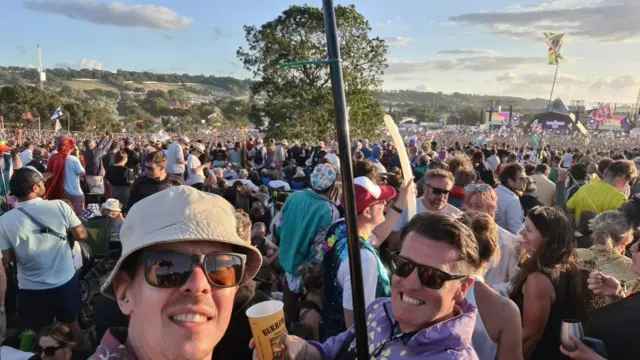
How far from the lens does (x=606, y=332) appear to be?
2.01 meters

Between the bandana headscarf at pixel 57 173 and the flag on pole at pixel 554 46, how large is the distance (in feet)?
44.2

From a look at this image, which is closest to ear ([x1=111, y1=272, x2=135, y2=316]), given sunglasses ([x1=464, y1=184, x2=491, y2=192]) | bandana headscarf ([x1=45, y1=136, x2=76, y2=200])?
sunglasses ([x1=464, y1=184, x2=491, y2=192])

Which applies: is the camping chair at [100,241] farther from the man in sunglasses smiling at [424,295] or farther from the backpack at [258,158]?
the backpack at [258,158]

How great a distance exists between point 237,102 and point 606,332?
86.9 metres

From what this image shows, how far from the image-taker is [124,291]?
4.13ft

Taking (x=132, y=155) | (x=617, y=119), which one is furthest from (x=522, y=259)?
(x=617, y=119)

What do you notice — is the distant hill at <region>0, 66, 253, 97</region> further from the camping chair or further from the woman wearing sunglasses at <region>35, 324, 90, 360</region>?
the woman wearing sunglasses at <region>35, 324, 90, 360</region>

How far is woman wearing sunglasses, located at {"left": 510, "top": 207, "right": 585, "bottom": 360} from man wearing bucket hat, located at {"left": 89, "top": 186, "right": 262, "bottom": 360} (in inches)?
71.8

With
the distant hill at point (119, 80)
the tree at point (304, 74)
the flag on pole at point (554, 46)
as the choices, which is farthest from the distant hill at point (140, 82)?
the flag on pole at point (554, 46)

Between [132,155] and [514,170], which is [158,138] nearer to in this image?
[132,155]

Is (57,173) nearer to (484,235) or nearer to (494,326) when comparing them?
(484,235)

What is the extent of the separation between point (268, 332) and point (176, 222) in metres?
0.52

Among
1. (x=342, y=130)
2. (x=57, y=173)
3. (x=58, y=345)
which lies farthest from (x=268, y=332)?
(x=57, y=173)

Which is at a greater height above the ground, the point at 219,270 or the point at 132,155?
the point at 219,270
